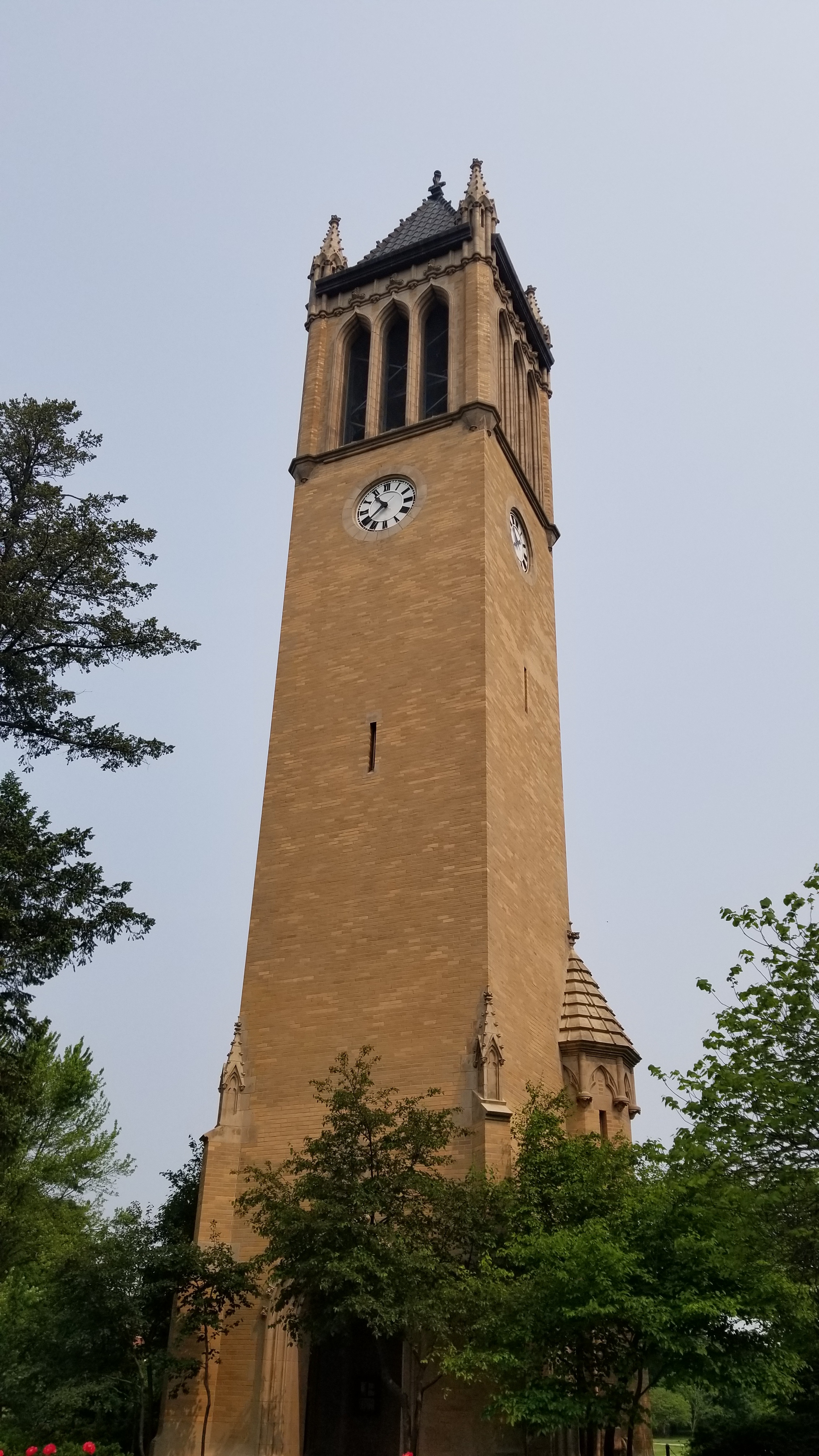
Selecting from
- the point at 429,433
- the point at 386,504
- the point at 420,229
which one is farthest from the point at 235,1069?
the point at 420,229

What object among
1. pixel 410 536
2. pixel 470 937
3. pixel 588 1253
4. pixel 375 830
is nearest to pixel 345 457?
pixel 410 536

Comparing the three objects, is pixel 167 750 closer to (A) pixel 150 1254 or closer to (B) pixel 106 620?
(B) pixel 106 620

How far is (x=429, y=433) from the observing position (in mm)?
29625

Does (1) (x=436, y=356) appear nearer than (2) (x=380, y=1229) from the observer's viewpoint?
No

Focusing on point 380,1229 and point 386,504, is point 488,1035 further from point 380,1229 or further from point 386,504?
point 386,504

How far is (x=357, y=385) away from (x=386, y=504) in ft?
20.8

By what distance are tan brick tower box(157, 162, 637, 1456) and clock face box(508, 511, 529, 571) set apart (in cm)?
11

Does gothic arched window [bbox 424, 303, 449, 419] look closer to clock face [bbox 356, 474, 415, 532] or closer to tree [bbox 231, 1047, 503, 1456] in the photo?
clock face [bbox 356, 474, 415, 532]

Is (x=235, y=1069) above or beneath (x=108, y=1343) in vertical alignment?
above

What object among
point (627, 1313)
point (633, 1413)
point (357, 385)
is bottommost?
point (633, 1413)

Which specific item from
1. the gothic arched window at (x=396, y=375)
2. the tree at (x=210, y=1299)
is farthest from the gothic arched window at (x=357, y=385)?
the tree at (x=210, y=1299)

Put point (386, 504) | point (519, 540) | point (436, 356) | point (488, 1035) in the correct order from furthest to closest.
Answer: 1. point (436, 356)
2. point (519, 540)
3. point (386, 504)
4. point (488, 1035)

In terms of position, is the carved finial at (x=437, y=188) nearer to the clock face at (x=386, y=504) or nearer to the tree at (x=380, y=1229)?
the clock face at (x=386, y=504)

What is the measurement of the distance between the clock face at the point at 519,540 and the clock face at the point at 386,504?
8.90ft
